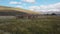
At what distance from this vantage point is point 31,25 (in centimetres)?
384

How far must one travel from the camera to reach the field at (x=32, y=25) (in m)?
3.64

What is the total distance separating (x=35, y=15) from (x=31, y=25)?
0.47 meters

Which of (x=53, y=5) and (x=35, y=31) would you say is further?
(x=53, y=5)

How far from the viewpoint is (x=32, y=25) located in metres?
3.85

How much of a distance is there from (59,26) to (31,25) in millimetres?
947

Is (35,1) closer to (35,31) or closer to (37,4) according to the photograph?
(37,4)

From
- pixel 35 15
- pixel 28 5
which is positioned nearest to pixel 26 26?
pixel 35 15

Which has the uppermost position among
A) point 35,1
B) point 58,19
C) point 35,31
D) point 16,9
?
point 35,1

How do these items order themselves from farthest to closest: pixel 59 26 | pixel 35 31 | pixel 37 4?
pixel 37 4 → pixel 59 26 → pixel 35 31

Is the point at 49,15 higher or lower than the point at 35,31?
higher

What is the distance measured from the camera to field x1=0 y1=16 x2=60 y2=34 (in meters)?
3.64

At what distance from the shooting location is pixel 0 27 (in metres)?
3.79

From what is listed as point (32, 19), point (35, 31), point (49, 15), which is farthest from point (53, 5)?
point (35, 31)

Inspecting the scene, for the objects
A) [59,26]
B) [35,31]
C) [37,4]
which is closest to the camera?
[35,31]
